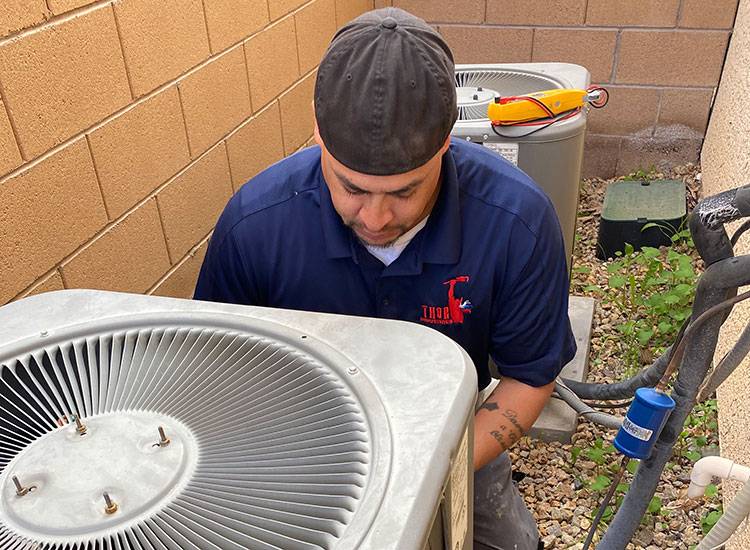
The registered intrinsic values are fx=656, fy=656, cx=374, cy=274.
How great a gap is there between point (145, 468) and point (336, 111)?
576 mm

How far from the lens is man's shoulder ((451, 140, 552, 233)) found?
1207 millimetres

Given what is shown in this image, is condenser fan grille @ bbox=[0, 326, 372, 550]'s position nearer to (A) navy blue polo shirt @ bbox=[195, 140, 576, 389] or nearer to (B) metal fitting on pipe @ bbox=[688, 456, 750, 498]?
(A) navy blue polo shirt @ bbox=[195, 140, 576, 389]

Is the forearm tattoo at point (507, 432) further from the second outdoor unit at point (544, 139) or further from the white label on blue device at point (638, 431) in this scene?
the second outdoor unit at point (544, 139)

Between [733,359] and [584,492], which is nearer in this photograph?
[733,359]

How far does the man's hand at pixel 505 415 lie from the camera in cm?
117

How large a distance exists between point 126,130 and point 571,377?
5.13 ft

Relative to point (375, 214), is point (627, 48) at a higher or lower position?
lower

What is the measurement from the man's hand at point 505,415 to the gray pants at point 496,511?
220 millimetres

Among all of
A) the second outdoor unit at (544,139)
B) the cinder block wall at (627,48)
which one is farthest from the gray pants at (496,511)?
the cinder block wall at (627,48)

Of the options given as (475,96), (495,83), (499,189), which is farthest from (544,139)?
(499,189)

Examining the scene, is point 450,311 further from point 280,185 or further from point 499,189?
point 280,185

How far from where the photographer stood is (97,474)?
0.51 metres

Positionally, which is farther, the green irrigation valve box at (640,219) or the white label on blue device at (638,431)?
the green irrigation valve box at (640,219)

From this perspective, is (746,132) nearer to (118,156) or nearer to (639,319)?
(639,319)
